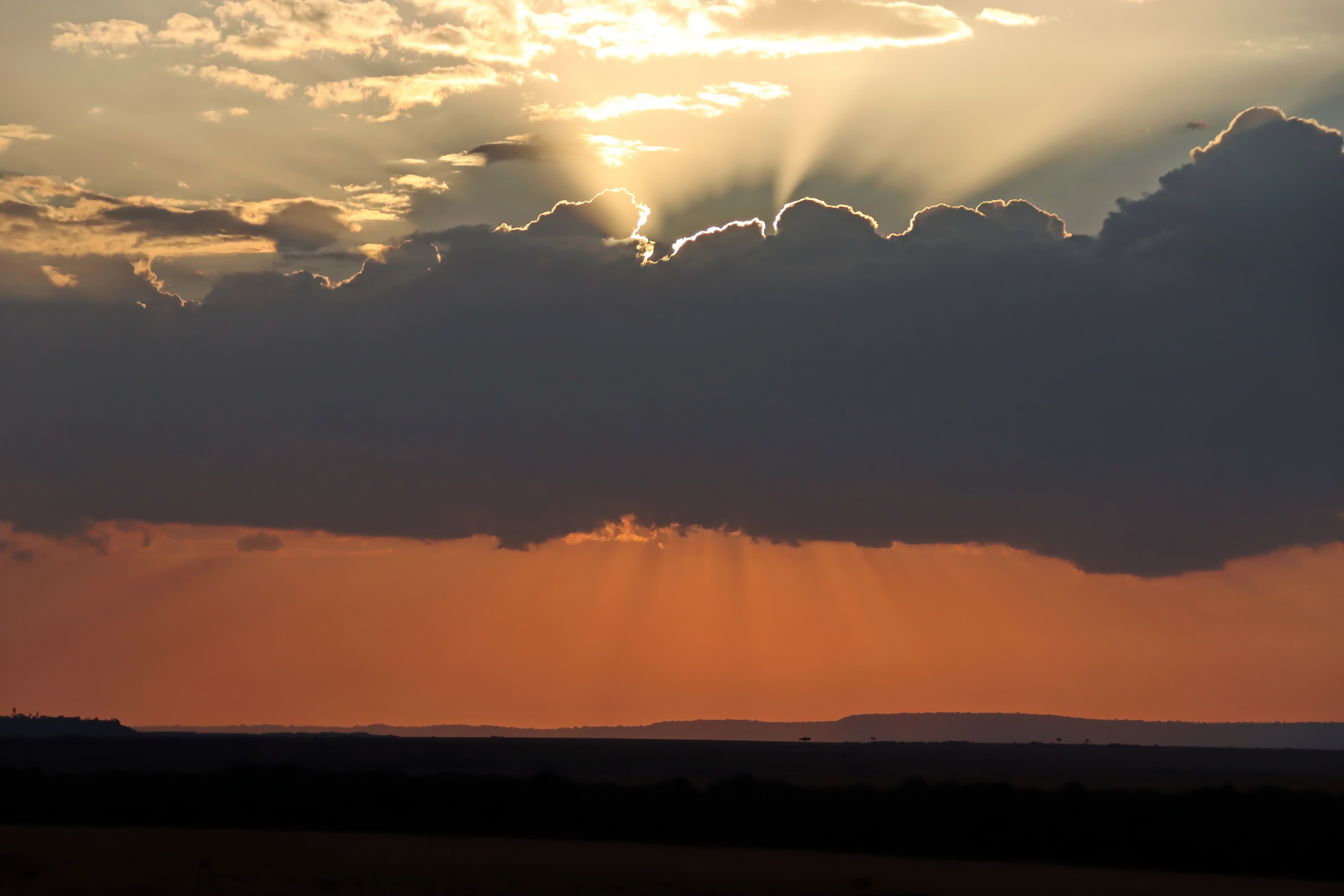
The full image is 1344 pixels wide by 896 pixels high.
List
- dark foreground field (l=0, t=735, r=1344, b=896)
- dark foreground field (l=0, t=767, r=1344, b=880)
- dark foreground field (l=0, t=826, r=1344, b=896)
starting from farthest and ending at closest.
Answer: dark foreground field (l=0, t=767, r=1344, b=880) < dark foreground field (l=0, t=735, r=1344, b=896) < dark foreground field (l=0, t=826, r=1344, b=896)

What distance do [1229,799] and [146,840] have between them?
49.8m

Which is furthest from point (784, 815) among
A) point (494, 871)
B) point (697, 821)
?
point (494, 871)

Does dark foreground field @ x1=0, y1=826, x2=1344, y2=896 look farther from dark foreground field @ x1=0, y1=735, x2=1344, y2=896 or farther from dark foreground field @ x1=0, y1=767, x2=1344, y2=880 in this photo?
dark foreground field @ x1=0, y1=767, x2=1344, y2=880

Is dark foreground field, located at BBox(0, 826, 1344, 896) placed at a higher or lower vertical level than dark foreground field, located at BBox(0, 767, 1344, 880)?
higher

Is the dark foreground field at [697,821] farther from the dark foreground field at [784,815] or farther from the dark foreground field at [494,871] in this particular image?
the dark foreground field at [494,871]

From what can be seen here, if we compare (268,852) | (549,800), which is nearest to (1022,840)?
(549,800)

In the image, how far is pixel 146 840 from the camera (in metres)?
59.1

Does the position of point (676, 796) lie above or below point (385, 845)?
below

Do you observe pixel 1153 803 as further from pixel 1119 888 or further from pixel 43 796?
pixel 43 796

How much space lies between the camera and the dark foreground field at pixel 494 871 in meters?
47.9

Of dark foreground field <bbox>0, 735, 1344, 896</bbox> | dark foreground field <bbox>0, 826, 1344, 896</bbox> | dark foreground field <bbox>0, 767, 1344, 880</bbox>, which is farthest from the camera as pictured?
dark foreground field <bbox>0, 767, 1344, 880</bbox>

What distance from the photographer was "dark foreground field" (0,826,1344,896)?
47938mm

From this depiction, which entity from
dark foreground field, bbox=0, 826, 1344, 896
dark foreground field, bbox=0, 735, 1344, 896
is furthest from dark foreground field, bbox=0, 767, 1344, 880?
dark foreground field, bbox=0, 826, 1344, 896

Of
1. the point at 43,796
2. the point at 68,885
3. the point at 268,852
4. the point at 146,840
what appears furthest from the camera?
the point at 43,796
